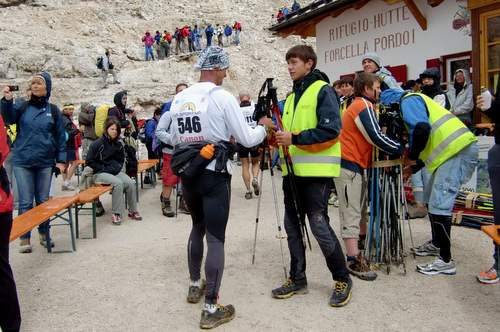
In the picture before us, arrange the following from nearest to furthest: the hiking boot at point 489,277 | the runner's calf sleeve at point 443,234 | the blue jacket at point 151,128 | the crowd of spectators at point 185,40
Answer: the hiking boot at point 489,277 → the runner's calf sleeve at point 443,234 → the blue jacket at point 151,128 → the crowd of spectators at point 185,40

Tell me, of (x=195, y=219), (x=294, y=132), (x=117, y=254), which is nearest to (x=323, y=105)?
(x=294, y=132)

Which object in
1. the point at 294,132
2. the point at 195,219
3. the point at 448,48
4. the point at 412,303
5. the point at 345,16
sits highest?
the point at 345,16

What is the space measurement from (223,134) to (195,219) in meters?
0.79

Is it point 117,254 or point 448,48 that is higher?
point 448,48

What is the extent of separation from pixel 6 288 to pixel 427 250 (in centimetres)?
404

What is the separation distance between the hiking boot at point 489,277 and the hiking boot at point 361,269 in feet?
3.06

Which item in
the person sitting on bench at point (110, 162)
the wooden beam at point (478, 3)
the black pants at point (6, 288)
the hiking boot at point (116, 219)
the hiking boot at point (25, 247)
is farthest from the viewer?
the person sitting on bench at point (110, 162)

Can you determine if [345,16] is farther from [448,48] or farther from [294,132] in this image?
[294,132]

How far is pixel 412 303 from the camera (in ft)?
13.1

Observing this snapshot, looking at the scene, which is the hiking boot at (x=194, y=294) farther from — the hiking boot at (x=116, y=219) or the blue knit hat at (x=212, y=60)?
the hiking boot at (x=116, y=219)

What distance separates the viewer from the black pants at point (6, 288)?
3.21 m

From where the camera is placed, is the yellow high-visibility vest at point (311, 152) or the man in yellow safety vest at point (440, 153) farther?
the man in yellow safety vest at point (440, 153)

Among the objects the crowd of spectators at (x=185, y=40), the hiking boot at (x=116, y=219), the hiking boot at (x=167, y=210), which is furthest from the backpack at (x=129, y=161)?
the crowd of spectators at (x=185, y=40)

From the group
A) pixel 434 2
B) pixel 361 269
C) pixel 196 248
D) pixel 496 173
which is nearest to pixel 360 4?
pixel 434 2
